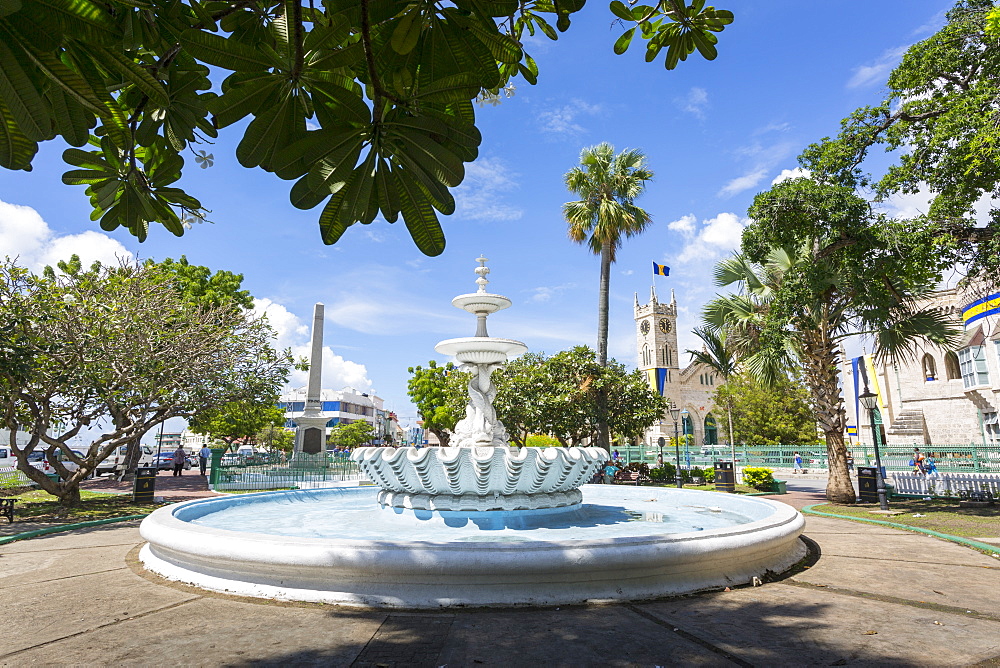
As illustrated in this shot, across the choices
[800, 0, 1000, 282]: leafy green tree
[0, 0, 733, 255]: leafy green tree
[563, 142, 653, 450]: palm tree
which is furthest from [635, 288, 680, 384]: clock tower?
[0, 0, 733, 255]: leafy green tree

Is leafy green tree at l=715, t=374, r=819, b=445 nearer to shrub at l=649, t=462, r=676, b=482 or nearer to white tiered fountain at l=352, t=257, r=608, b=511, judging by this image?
shrub at l=649, t=462, r=676, b=482

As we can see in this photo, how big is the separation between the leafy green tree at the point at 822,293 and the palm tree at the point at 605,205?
9849 millimetres

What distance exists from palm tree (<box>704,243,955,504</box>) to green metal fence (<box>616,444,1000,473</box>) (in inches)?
394

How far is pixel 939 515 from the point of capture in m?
12.0

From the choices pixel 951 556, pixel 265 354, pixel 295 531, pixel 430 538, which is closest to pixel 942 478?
pixel 951 556

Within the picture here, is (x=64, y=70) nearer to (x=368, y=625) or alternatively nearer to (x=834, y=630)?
(x=368, y=625)

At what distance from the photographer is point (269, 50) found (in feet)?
6.62


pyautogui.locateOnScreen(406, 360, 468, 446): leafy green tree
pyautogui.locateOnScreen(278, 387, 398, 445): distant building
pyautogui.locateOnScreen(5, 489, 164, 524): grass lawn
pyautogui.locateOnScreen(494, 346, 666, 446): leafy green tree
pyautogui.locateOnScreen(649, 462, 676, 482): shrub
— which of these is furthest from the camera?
pyautogui.locateOnScreen(278, 387, 398, 445): distant building

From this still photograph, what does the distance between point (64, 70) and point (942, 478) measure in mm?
20205

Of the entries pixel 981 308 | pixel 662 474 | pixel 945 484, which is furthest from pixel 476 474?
pixel 981 308

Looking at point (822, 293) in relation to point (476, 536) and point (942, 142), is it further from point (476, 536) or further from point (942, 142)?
point (476, 536)

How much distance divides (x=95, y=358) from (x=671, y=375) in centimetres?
8694

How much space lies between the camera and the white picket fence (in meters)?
14.5

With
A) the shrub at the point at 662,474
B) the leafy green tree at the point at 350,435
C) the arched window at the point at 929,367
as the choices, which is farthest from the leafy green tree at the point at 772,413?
the leafy green tree at the point at 350,435
